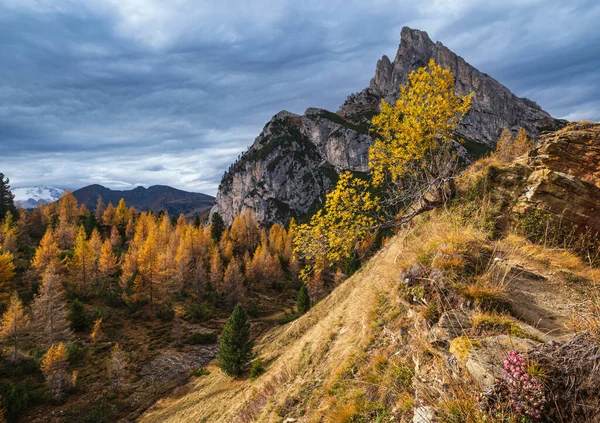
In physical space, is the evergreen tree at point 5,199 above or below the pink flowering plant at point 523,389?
above

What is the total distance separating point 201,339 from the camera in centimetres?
5441

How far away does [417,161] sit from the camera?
41.0 ft

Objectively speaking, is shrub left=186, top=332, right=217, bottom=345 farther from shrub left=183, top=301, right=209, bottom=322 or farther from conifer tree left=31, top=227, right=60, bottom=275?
conifer tree left=31, top=227, right=60, bottom=275

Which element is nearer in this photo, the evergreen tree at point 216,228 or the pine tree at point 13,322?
the pine tree at point 13,322

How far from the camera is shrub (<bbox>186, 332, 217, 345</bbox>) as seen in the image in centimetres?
5388

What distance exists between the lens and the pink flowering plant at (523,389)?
10.4ft

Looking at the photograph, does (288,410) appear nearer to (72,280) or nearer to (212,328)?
(212,328)

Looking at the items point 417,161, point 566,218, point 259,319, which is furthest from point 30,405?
point 566,218

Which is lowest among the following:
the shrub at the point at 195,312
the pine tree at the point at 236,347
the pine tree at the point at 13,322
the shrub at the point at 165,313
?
the shrub at the point at 195,312

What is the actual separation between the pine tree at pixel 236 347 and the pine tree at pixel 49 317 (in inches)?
1203

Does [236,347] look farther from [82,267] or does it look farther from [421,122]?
[82,267]

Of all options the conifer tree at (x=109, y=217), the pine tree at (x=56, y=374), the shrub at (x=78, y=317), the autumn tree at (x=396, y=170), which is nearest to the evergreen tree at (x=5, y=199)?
the conifer tree at (x=109, y=217)

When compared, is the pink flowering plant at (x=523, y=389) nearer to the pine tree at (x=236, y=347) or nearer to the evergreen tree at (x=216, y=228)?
the pine tree at (x=236, y=347)

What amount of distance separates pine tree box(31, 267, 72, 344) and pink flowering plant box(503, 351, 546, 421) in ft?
196
